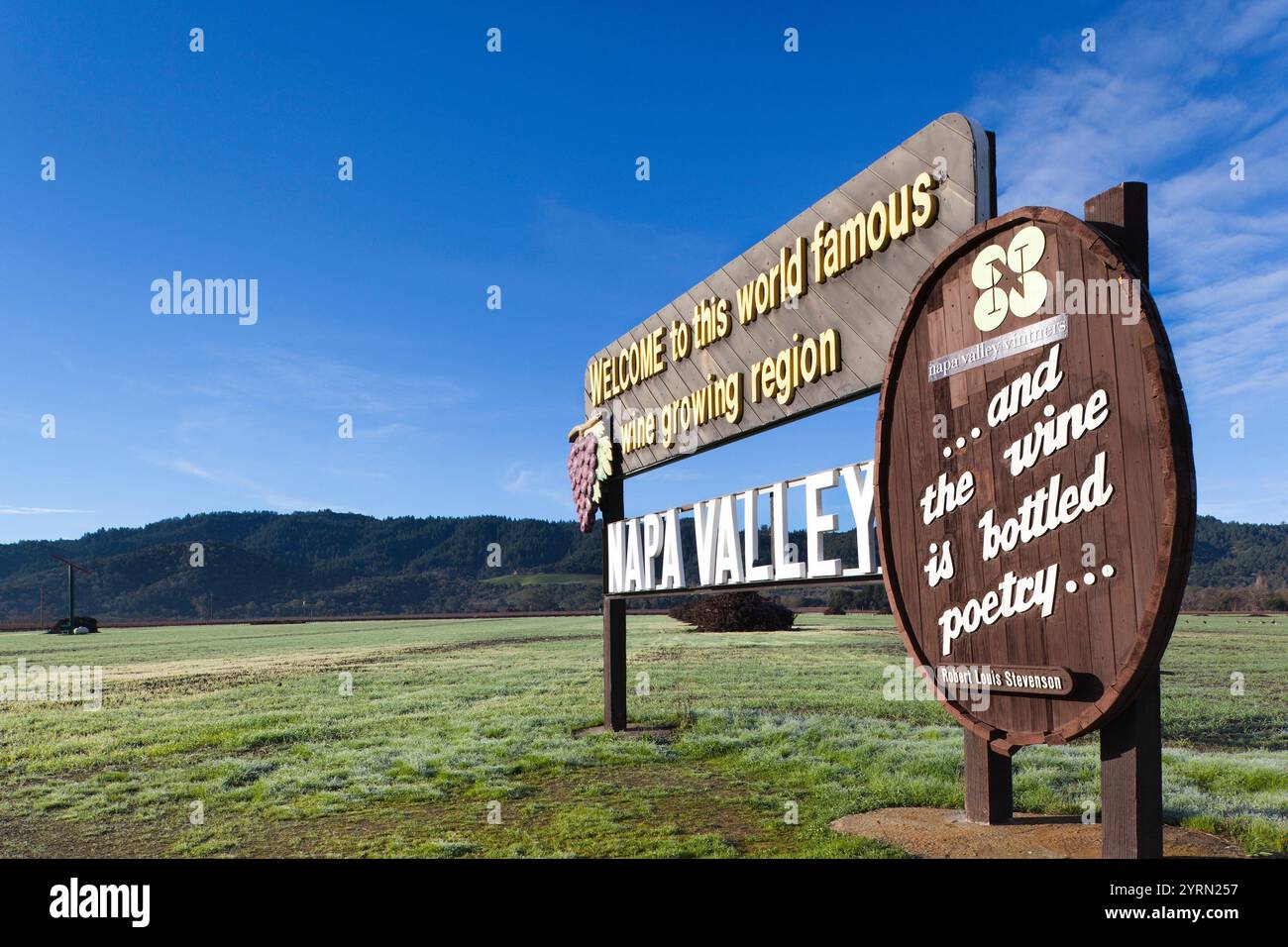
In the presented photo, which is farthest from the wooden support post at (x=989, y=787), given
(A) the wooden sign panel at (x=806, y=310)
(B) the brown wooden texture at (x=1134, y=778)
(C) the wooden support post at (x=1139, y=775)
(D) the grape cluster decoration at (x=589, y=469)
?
(D) the grape cluster decoration at (x=589, y=469)

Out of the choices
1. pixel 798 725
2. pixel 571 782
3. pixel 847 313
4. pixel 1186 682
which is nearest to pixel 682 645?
pixel 1186 682

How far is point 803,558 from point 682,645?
22882 millimetres

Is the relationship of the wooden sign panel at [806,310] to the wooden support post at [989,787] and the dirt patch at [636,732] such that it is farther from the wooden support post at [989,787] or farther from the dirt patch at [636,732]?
the dirt patch at [636,732]

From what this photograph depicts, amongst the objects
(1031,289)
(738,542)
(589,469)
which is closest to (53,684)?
(589,469)

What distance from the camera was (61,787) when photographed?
10.2 meters

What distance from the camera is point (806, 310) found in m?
9.70

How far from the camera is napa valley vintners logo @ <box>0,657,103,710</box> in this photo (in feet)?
61.5

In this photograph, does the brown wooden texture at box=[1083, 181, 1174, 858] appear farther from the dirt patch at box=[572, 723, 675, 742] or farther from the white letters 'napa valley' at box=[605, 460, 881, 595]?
the dirt patch at box=[572, 723, 675, 742]

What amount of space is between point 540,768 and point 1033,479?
23.8 feet

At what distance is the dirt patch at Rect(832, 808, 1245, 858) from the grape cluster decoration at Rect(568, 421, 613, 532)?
796 centimetres

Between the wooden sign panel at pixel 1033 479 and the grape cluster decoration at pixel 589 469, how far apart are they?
26.5 feet

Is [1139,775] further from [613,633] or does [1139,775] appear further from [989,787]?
[613,633]
